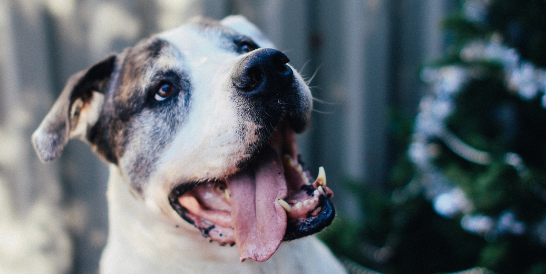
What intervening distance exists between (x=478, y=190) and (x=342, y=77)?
185 cm

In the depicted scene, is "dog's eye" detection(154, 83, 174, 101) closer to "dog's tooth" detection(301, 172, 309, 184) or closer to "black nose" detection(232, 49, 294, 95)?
"black nose" detection(232, 49, 294, 95)

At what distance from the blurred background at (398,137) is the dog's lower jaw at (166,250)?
966mm

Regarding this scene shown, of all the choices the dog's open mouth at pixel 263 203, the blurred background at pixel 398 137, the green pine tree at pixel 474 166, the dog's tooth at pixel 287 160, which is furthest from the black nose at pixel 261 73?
the green pine tree at pixel 474 166

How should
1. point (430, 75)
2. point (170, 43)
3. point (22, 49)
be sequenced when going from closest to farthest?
point (170, 43), point (22, 49), point (430, 75)

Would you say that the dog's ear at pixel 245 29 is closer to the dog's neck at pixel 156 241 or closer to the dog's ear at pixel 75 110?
the dog's ear at pixel 75 110

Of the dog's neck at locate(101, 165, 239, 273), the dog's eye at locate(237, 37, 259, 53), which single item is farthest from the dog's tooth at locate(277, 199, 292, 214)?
the dog's eye at locate(237, 37, 259, 53)

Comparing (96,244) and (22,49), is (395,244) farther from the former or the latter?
(22,49)

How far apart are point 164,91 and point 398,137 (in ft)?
6.00

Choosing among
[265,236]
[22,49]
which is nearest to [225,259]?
[265,236]

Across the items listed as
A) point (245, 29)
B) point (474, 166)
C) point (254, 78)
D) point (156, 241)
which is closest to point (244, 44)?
point (245, 29)

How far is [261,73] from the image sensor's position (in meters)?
1.10

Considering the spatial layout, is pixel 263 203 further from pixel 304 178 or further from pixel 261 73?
pixel 261 73

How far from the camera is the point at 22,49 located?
7.55 feet

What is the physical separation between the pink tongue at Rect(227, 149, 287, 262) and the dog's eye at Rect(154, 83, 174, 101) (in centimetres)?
42
